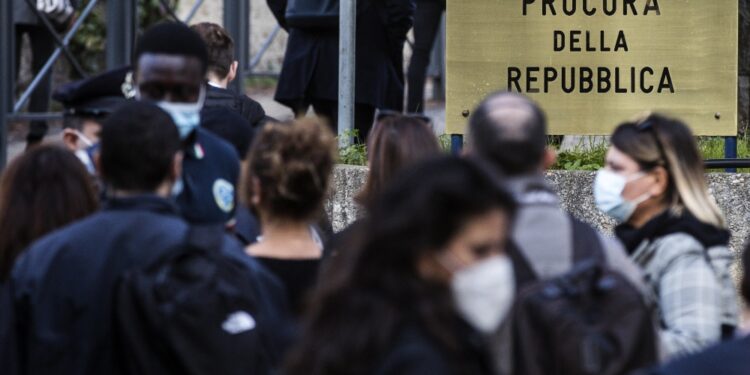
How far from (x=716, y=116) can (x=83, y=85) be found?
3883 millimetres

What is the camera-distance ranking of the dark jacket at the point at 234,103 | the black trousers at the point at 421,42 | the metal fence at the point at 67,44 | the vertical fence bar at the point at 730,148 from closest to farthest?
the dark jacket at the point at 234,103, the vertical fence bar at the point at 730,148, the metal fence at the point at 67,44, the black trousers at the point at 421,42

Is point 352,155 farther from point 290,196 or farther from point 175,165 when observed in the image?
point 175,165

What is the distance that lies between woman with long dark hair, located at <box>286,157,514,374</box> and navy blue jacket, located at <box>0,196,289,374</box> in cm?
70

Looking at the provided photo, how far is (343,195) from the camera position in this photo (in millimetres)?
7324

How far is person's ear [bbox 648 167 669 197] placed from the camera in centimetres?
405

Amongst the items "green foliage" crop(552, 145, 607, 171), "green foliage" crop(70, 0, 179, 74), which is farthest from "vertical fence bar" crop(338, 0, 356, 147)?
"green foliage" crop(70, 0, 179, 74)

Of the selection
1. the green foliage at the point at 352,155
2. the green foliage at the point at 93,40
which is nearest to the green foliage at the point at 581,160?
the green foliage at the point at 352,155

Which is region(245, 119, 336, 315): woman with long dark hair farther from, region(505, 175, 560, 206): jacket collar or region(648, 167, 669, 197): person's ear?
region(648, 167, 669, 197): person's ear

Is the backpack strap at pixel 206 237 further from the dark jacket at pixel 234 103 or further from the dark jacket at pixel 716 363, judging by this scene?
the dark jacket at pixel 234 103

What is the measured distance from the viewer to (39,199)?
3814 millimetres

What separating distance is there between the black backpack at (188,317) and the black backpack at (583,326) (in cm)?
65

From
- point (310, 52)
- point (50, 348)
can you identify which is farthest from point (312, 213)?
point (310, 52)

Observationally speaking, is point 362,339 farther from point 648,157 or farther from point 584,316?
→ point 648,157

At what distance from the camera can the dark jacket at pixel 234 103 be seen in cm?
590
